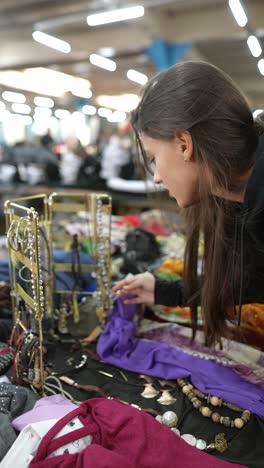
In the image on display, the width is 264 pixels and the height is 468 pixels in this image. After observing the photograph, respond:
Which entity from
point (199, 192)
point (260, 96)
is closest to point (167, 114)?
point (199, 192)

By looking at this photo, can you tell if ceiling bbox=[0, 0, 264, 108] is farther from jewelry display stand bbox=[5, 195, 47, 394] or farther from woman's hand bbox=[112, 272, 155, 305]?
jewelry display stand bbox=[5, 195, 47, 394]

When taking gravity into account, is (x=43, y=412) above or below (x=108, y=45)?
below

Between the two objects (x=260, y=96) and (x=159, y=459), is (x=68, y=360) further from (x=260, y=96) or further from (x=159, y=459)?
(x=260, y=96)

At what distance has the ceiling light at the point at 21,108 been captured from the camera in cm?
998

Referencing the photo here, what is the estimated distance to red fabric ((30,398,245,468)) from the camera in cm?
73

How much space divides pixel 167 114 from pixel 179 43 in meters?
5.59

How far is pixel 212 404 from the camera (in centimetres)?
108

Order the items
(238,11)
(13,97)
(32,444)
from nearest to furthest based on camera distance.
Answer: (32,444), (238,11), (13,97)

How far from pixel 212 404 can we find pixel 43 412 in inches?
19.4

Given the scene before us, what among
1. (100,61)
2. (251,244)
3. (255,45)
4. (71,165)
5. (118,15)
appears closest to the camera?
(251,244)

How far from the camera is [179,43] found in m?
5.81

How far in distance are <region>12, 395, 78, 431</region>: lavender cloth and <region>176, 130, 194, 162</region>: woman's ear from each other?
701 mm

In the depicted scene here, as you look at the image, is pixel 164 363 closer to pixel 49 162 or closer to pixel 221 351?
pixel 221 351

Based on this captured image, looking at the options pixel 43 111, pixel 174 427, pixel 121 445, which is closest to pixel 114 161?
pixel 174 427
